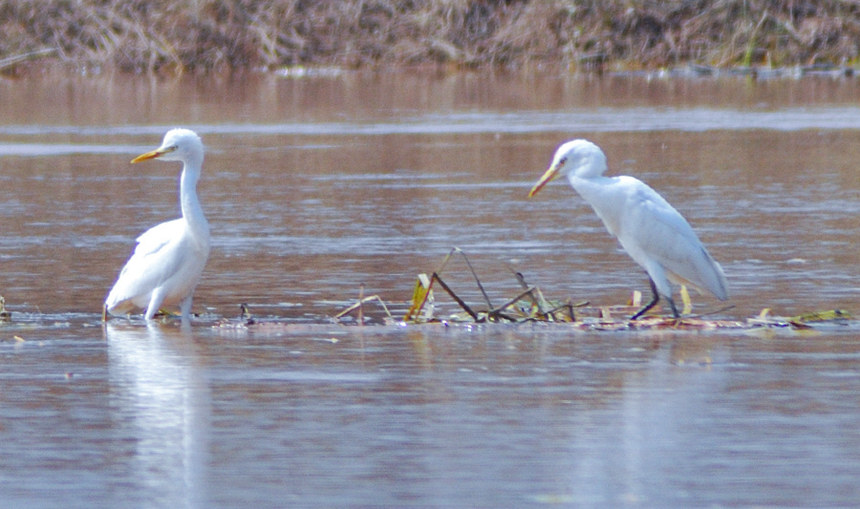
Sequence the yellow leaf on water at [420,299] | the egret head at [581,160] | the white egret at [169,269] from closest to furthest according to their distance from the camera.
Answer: the yellow leaf on water at [420,299] < the egret head at [581,160] < the white egret at [169,269]

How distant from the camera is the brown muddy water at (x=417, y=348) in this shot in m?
6.01

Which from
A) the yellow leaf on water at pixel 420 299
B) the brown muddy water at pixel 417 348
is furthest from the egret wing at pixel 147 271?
the yellow leaf on water at pixel 420 299

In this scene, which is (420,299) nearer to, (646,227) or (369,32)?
(646,227)

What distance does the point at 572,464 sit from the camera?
20.1 ft

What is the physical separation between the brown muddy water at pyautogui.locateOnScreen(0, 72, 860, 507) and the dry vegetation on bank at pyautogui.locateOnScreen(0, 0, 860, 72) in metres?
13.8

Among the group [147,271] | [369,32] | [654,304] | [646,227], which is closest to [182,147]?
[147,271]

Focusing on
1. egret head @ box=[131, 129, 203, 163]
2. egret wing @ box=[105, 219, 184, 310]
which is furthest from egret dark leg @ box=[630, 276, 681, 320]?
egret head @ box=[131, 129, 203, 163]

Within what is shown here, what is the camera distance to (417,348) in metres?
8.46

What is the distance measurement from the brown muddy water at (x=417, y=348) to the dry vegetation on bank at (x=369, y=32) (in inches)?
544

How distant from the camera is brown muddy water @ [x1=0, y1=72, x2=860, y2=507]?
6.01 meters

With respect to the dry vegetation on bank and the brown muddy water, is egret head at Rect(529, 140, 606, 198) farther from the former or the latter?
the dry vegetation on bank

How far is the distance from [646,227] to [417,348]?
154 cm

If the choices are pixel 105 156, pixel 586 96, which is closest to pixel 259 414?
pixel 105 156

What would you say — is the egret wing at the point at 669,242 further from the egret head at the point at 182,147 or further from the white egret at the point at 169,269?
the egret head at the point at 182,147
